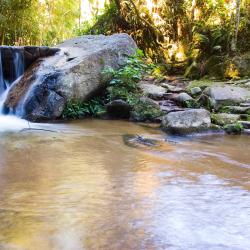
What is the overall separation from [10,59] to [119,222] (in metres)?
6.90

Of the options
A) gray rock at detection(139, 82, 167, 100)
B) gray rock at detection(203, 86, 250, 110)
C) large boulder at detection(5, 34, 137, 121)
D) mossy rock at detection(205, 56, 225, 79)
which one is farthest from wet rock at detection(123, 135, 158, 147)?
mossy rock at detection(205, 56, 225, 79)

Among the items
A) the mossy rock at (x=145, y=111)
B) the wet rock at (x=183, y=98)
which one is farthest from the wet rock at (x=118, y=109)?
the wet rock at (x=183, y=98)

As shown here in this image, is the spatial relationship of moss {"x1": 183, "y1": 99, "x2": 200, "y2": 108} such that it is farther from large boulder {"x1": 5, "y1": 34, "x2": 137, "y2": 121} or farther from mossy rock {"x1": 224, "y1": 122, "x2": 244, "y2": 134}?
large boulder {"x1": 5, "y1": 34, "x2": 137, "y2": 121}

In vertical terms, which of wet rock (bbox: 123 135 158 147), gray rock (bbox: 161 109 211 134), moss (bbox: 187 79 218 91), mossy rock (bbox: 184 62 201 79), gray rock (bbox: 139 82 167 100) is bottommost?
wet rock (bbox: 123 135 158 147)

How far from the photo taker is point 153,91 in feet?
28.8

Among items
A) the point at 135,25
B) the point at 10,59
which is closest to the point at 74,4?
the point at 135,25

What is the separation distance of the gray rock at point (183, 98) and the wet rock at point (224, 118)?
48.8 inches

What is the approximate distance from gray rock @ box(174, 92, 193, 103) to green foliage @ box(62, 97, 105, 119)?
158 cm

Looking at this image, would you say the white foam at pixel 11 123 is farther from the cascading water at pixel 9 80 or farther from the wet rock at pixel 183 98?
the wet rock at pixel 183 98

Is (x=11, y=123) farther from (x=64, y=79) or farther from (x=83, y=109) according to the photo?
(x=83, y=109)

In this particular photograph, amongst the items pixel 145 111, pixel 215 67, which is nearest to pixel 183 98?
Result: pixel 145 111

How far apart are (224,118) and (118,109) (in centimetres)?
211

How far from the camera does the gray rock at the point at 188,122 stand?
615cm

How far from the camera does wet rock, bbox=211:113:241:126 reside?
22.0 feet
